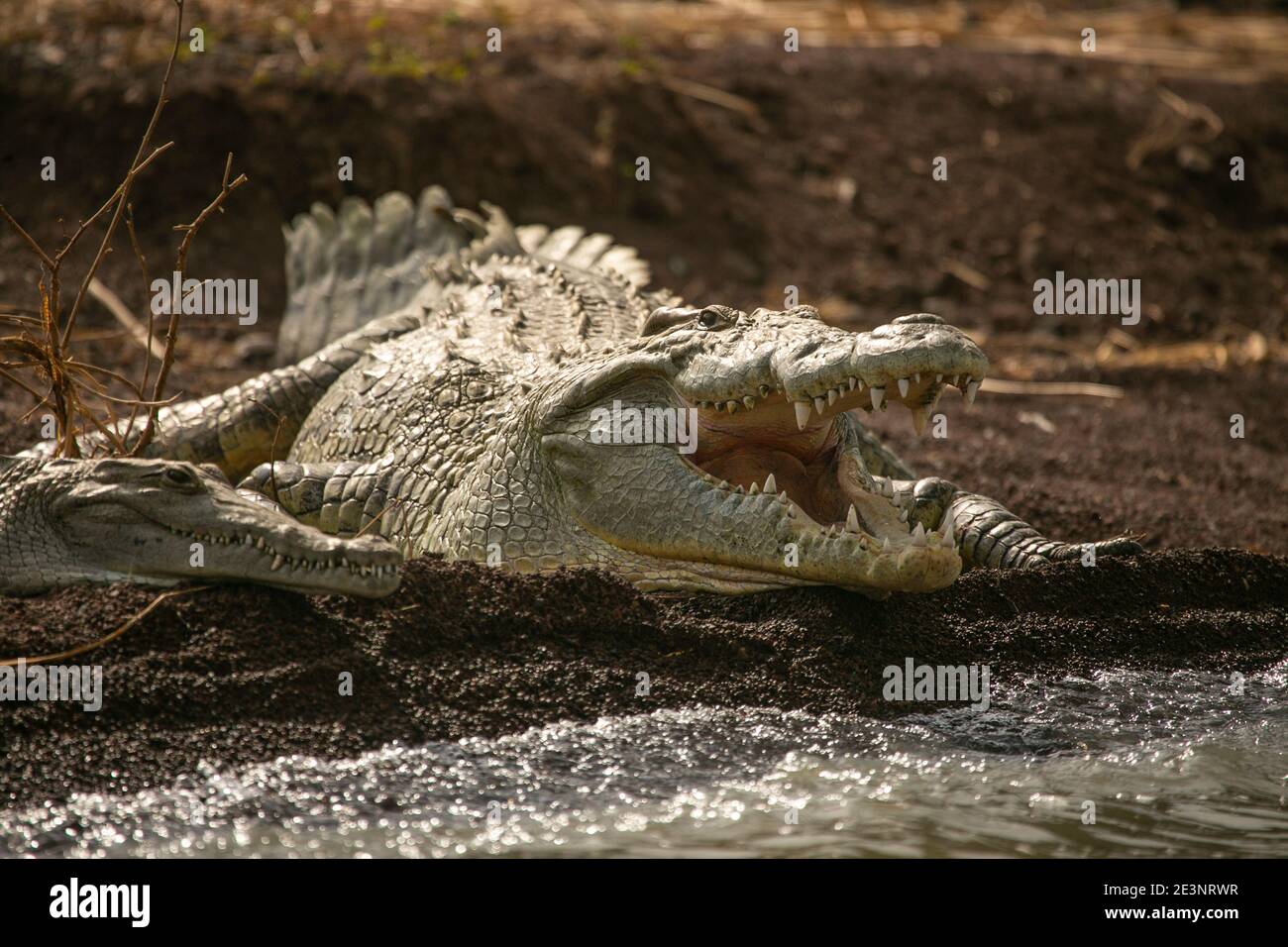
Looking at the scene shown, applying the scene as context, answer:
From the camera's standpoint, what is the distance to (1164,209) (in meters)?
12.6

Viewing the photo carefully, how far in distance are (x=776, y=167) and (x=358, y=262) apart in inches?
204

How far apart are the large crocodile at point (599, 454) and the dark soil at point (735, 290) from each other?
23 centimetres

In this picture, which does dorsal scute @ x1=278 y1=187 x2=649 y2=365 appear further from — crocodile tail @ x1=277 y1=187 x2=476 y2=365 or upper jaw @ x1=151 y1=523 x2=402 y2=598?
upper jaw @ x1=151 y1=523 x2=402 y2=598

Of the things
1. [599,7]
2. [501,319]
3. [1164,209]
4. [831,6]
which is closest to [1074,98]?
[1164,209]
